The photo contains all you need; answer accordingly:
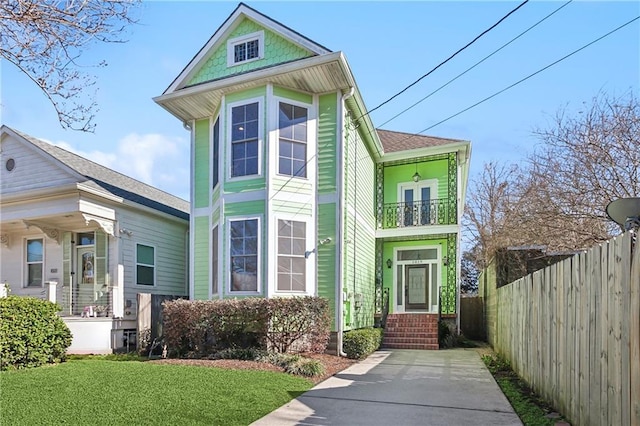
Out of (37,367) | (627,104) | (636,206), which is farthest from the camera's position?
(627,104)

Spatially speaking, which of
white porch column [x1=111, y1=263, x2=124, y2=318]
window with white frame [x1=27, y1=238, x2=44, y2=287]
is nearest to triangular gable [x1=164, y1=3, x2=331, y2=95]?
white porch column [x1=111, y1=263, x2=124, y2=318]

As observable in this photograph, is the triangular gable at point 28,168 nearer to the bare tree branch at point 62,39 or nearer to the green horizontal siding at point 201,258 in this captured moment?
the green horizontal siding at point 201,258

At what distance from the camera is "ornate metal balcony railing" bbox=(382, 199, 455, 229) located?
50.3ft

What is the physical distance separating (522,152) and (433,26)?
691 cm

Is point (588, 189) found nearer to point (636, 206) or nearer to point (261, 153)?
point (636, 206)

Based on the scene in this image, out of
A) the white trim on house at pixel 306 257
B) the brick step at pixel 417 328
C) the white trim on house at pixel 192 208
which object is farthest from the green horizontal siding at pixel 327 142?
the brick step at pixel 417 328

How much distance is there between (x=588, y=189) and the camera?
395 inches

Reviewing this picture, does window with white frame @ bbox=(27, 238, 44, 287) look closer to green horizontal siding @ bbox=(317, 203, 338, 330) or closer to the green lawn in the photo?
the green lawn

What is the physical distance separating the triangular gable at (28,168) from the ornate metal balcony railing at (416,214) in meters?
9.89

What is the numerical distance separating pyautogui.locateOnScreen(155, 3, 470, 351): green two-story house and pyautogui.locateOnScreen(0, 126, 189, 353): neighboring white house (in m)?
2.36

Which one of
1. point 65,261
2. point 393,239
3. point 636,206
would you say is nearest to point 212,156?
point 65,261

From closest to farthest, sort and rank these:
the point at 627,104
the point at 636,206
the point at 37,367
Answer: the point at 636,206
the point at 37,367
the point at 627,104

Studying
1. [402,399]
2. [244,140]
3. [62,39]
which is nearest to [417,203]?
[244,140]

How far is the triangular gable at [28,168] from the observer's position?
1301 cm
